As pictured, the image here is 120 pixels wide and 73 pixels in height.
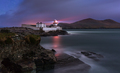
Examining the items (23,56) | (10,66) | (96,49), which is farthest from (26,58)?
(96,49)

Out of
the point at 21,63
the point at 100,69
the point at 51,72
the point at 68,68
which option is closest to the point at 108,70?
the point at 100,69

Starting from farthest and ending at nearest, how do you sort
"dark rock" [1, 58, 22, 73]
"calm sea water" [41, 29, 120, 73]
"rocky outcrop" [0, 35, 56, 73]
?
"calm sea water" [41, 29, 120, 73] → "rocky outcrop" [0, 35, 56, 73] → "dark rock" [1, 58, 22, 73]

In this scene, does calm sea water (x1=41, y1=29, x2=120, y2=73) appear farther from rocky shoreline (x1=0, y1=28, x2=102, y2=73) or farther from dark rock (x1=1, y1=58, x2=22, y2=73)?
dark rock (x1=1, y1=58, x2=22, y2=73)

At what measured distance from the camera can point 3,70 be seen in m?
8.98

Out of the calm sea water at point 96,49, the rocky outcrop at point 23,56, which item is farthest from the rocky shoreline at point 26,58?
the calm sea water at point 96,49

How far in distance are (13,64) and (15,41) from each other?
2.54 meters

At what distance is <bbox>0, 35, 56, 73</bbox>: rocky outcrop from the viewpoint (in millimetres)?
9570

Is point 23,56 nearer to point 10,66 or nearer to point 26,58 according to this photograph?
point 26,58

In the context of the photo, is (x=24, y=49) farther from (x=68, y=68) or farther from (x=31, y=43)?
(x=68, y=68)

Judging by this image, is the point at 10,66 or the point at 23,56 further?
the point at 23,56

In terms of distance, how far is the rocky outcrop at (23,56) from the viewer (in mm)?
9570

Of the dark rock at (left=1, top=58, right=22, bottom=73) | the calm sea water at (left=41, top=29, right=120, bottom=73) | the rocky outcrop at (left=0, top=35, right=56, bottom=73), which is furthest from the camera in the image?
the calm sea water at (left=41, top=29, right=120, bottom=73)

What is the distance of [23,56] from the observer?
1094 cm

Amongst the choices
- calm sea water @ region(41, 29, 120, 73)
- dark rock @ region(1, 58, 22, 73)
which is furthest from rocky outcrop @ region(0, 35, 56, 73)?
calm sea water @ region(41, 29, 120, 73)
